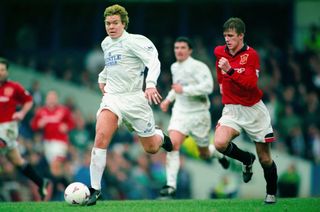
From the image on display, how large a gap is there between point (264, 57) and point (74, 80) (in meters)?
5.36

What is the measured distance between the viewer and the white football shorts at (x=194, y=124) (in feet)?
47.4

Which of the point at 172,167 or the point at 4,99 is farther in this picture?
the point at 4,99

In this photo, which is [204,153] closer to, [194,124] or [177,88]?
[194,124]

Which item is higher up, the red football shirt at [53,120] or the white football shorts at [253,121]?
the white football shorts at [253,121]

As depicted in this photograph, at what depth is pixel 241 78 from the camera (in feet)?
37.6

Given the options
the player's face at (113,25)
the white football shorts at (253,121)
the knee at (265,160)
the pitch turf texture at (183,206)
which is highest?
the player's face at (113,25)

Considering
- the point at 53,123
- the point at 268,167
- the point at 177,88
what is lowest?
the point at 268,167

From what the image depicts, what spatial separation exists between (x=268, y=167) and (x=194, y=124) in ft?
8.60

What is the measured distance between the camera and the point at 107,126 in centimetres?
1152

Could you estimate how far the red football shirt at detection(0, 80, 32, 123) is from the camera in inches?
567

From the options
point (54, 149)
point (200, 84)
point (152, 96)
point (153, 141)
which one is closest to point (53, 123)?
point (54, 149)

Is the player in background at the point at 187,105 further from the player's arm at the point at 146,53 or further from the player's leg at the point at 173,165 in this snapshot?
the player's arm at the point at 146,53

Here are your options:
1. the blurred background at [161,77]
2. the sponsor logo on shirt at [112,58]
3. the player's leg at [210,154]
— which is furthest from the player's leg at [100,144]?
the blurred background at [161,77]

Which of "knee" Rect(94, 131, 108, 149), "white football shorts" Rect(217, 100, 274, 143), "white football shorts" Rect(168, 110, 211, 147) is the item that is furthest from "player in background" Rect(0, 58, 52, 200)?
"white football shorts" Rect(217, 100, 274, 143)
